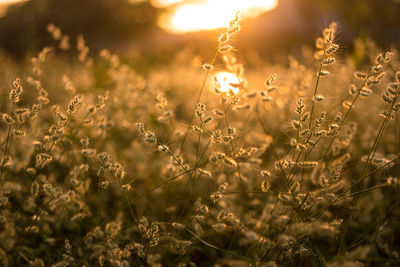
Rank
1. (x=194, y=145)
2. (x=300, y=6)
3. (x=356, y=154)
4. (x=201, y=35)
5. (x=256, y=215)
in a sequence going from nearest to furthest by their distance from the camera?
(x=256, y=215), (x=356, y=154), (x=194, y=145), (x=300, y=6), (x=201, y=35)

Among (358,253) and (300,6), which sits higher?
(300,6)

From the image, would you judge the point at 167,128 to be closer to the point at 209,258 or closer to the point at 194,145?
the point at 194,145

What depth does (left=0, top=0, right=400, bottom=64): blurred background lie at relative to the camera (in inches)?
236

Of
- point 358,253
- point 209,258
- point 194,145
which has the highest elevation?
point 358,253

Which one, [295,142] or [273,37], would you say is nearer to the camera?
[295,142]

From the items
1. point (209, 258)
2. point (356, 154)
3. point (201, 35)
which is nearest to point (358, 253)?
point (209, 258)

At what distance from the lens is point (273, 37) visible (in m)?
15.6

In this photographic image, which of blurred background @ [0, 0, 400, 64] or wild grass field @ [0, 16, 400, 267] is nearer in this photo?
wild grass field @ [0, 16, 400, 267]

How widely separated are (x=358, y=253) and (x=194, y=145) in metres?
2.32

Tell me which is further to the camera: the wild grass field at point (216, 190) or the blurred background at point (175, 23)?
the blurred background at point (175, 23)

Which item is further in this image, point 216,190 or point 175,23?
point 175,23

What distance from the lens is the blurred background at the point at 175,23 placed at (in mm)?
5988

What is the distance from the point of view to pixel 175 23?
6281mm

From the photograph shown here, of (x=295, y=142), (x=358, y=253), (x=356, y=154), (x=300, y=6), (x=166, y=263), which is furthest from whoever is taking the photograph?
(x=300, y=6)
